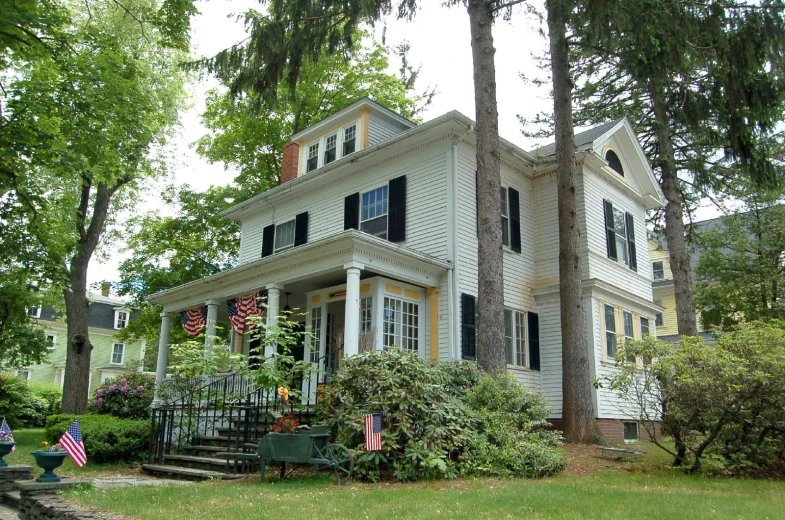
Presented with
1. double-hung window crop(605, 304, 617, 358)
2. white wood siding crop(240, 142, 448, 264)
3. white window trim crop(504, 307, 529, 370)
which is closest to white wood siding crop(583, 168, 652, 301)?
double-hung window crop(605, 304, 617, 358)

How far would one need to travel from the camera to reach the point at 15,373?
34875 millimetres

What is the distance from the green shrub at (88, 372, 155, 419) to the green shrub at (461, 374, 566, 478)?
1047cm

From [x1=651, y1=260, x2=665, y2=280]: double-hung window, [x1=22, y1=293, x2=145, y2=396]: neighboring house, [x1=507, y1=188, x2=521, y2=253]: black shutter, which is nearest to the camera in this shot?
[x1=507, y1=188, x2=521, y2=253]: black shutter

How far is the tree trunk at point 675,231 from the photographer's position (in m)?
15.5

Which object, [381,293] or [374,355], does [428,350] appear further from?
[374,355]

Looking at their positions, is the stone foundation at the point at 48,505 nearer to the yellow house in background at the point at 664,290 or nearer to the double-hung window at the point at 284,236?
the double-hung window at the point at 284,236

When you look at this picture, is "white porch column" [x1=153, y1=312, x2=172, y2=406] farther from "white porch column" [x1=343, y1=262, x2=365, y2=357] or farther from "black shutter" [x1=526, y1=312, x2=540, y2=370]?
"black shutter" [x1=526, y1=312, x2=540, y2=370]

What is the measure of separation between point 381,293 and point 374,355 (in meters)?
3.84

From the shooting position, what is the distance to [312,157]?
60.2 ft

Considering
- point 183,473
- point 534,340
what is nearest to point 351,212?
point 534,340

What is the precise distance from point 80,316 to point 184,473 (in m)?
11.5

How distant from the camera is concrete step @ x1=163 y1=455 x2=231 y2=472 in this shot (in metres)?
9.20

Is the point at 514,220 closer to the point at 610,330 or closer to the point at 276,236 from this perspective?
the point at 610,330

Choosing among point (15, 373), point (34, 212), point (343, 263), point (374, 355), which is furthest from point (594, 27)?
point (15, 373)
